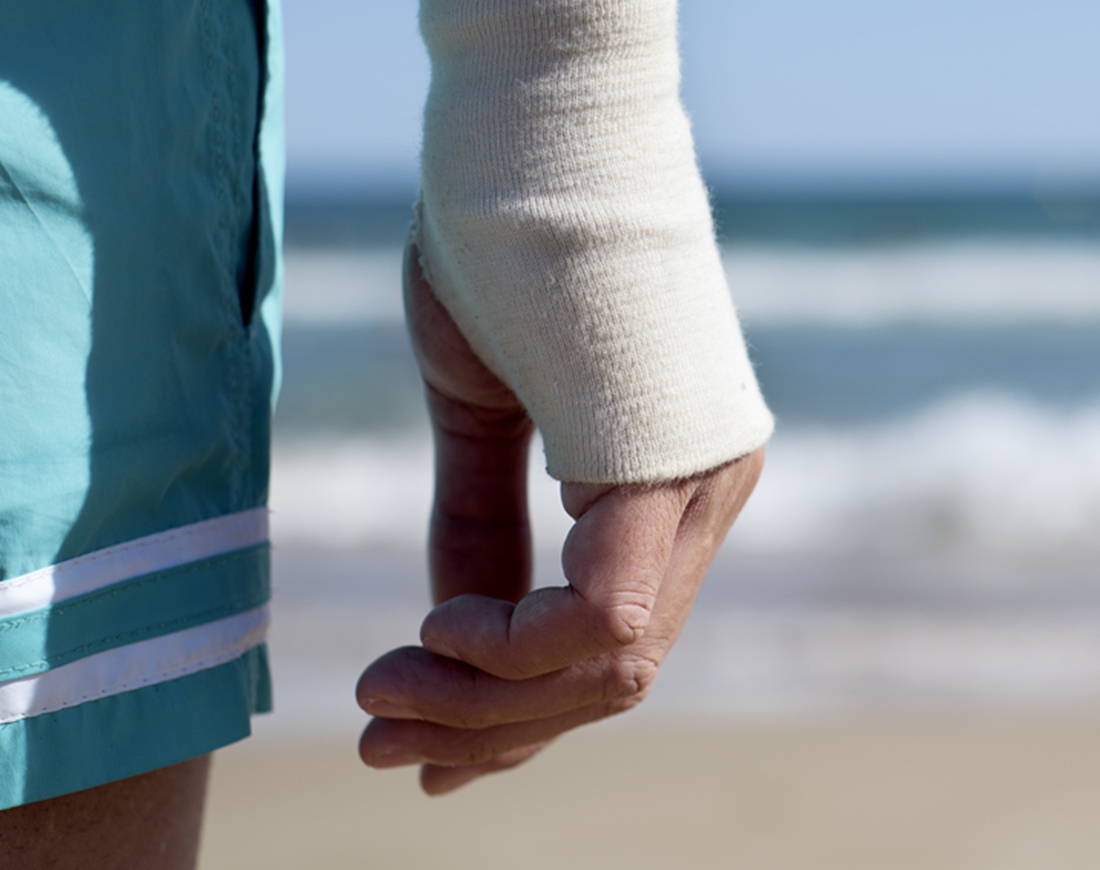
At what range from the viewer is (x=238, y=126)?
31.3 inches

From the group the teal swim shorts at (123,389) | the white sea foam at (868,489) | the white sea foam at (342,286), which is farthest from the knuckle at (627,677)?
the white sea foam at (342,286)

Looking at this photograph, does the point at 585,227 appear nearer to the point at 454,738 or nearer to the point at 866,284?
the point at 454,738

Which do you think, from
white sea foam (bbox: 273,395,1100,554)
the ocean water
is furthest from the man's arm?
white sea foam (bbox: 273,395,1100,554)

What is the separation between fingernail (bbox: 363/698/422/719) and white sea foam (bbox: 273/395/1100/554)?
4.11m

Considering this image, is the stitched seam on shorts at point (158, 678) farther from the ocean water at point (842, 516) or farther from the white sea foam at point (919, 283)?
the white sea foam at point (919, 283)

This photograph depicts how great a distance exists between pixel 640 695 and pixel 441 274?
0.33m

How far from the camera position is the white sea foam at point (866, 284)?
11.2 meters

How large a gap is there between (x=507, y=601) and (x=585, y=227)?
0.88 ft

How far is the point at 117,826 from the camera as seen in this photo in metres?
0.73

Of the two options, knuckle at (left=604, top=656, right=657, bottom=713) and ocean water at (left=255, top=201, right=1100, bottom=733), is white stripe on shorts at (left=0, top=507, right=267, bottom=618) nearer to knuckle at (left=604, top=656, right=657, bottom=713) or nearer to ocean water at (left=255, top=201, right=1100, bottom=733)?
knuckle at (left=604, top=656, right=657, bottom=713)

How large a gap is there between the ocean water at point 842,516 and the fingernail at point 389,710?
2.42m

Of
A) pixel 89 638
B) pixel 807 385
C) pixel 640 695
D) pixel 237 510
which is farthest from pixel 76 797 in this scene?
pixel 807 385

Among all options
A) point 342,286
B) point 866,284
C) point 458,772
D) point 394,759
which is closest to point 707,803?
point 458,772

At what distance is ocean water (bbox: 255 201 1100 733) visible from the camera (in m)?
3.46
